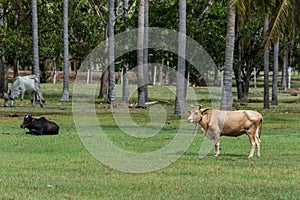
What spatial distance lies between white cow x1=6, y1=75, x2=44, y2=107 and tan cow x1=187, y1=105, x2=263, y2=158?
2273 centimetres

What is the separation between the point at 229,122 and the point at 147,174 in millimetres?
3128

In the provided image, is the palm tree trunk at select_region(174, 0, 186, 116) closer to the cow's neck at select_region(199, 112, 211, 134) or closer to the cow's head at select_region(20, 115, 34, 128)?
the cow's head at select_region(20, 115, 34, 128)

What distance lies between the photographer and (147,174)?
1408 centimetres

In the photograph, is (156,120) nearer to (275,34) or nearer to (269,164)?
(275,34)

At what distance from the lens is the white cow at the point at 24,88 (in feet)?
127

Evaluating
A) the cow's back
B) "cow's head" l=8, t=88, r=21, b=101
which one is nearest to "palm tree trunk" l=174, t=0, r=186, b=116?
"cow's head" l=8, t=88, r=21, b=101

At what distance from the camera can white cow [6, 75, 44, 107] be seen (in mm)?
38719

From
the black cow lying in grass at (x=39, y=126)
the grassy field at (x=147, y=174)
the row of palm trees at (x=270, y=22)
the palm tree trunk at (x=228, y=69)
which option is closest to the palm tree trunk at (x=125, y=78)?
the palm tree trunk at (x=228, y=69)

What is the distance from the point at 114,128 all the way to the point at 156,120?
17.9 feet

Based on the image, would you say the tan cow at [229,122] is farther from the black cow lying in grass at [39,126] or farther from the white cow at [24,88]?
the white cow at [24,88]

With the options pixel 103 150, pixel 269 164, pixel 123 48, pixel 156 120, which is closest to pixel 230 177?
pixel 269 164

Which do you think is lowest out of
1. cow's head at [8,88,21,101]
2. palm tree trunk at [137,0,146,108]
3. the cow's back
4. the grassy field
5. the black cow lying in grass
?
the grassy field

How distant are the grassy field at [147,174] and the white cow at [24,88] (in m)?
14.9

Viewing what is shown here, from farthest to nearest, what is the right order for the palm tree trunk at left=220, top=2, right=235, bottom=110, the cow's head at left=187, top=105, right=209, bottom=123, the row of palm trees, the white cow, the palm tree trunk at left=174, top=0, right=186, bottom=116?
1. the white cow
2. the palm tree trunk at left=174, top=0, right=186, bottom=116
3. the palm tree trunk at left=220, top=2, right=235, bottom=110
4. the row of palm trees
5. the cow's head at left=187, top=105, right=209, bottom=123
